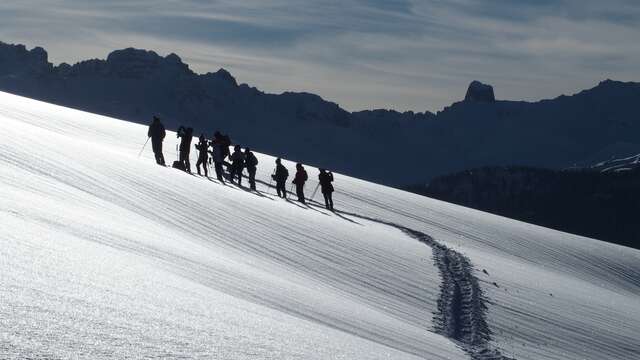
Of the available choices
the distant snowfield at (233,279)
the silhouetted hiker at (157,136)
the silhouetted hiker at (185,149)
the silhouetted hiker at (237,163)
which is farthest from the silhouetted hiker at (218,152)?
the distant snowfield at (233,279)

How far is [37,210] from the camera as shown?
34.9ft

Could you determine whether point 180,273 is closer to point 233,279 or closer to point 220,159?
point 233,279

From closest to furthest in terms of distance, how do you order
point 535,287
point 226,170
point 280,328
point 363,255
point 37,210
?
point 280,328, point 37,210, point 363,255, point 535,287, point 226,170

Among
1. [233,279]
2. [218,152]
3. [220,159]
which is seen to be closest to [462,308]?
[233,279]

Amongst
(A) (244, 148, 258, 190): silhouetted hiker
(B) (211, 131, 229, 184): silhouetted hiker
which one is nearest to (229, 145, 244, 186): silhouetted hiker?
(A) (244, 148, 258, 190): silhouetted hiker

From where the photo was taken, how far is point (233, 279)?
35.1ft

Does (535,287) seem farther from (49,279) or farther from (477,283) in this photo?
(49,279)

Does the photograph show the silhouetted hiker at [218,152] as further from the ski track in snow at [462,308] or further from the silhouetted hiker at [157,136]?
the ski track in snow at [462,308]

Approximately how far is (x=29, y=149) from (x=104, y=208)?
15.7 ft

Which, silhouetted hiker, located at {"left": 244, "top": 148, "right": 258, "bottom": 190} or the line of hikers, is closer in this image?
the line of hikers

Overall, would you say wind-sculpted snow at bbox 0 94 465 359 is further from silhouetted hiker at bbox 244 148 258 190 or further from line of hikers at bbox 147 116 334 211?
silhouetted hiker at bbox 244 148 258 190


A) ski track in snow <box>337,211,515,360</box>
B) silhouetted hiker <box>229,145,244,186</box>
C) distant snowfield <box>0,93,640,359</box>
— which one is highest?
silhouetted hiker <box>229,145,244,186</box>

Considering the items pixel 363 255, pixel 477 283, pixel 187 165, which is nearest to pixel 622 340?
pixel 477 283

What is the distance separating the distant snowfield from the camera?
6383 mm
